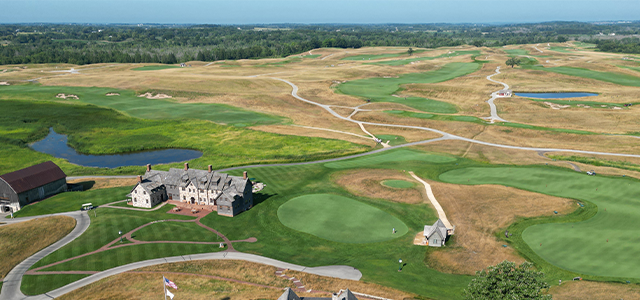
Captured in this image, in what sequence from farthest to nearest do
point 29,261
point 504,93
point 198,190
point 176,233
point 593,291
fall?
1. point 504,93
2. point 198,190
3. point 176,233
4. point 29,261
5. point 593,291

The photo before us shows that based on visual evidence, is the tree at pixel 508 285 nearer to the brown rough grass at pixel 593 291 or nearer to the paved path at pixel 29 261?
the brown rough grass at pixel 593 291

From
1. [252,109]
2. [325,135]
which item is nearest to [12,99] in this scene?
[252,109]

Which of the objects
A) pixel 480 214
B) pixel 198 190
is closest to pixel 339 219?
pixel 480 214

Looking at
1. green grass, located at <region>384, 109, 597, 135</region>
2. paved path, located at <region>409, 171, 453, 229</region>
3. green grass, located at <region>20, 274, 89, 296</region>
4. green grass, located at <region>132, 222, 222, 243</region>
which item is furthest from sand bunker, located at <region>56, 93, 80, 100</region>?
paved path, located at <region>409, 171, 453, 229</region>

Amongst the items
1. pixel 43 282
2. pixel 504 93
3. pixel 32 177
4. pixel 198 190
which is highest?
pixel 504 93

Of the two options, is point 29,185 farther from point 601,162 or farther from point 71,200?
point 601,162

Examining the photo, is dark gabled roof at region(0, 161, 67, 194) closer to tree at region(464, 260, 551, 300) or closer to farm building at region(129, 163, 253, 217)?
farm building at region(129, 163, 253, 217)

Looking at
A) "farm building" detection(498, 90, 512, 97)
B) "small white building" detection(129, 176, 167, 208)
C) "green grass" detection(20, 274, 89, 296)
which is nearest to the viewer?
"green grass" detection(20, 274, 89, 296)
